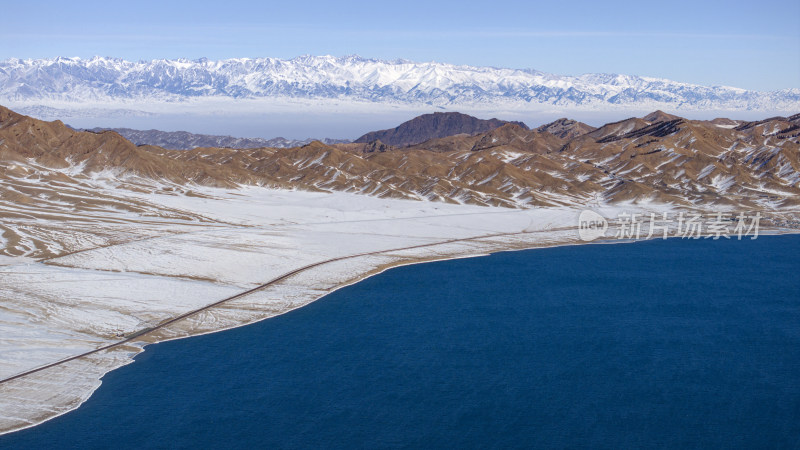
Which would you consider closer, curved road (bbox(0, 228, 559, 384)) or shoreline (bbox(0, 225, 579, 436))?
shoreline (bbox(0, 225, 579, 436))

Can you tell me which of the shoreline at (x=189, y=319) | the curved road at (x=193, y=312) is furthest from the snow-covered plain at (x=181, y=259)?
the curved road at (x=193, y=312)

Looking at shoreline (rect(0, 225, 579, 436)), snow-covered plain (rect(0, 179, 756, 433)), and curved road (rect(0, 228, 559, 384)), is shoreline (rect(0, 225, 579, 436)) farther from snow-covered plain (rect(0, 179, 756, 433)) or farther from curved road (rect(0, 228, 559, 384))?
snow-covered plain (rect(0, 179, 756, 433))

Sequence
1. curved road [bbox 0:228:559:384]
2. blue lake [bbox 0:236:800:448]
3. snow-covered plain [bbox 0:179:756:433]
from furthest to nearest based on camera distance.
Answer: snow-covered plain [bbox 0:179:756:433], curved road [bbox 0:228:559:384], blue lake [bbox 0:236:800:448]

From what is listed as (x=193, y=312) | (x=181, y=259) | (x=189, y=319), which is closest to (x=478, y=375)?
(x=189, y=319)

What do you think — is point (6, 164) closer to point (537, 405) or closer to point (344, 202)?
point (344, 202)

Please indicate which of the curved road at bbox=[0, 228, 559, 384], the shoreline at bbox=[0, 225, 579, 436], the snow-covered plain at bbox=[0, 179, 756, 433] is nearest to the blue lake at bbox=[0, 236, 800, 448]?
the shoreline at bbox=[0, 225, 579, 436]
